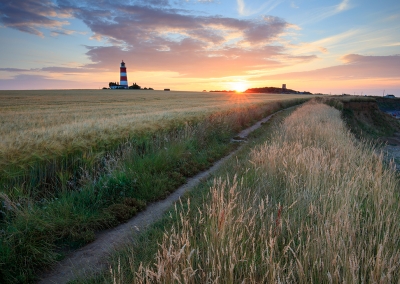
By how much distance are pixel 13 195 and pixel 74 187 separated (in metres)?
1.24

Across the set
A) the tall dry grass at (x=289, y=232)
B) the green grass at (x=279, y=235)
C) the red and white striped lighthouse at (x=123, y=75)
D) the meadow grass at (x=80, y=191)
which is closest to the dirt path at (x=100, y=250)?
the meadow grass at (x=80, y=191)

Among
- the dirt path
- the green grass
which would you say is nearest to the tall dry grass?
the green grass

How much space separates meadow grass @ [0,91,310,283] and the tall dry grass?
1.31 meters

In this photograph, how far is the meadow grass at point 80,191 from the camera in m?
3.64

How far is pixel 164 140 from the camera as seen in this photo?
9188mm

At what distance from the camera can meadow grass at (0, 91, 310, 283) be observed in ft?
11.9

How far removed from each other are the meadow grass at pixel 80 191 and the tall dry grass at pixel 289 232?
4.29 feet

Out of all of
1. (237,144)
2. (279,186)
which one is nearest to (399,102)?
(237,144)

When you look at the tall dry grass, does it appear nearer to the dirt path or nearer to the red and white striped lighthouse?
the dirt path

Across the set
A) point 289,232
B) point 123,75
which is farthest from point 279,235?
point 123,75

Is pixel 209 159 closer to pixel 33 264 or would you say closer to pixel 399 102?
pixel 33 264

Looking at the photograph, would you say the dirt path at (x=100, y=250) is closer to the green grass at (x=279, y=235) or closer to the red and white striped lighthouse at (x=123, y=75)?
the green grass at (x=279, y=235)

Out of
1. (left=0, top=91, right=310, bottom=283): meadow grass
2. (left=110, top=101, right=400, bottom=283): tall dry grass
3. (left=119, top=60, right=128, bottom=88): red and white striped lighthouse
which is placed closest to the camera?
(left=110, top=101, right=400, bottom=283): tall dry grass

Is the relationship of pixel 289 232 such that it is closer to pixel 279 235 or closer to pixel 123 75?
pixel 279 235
